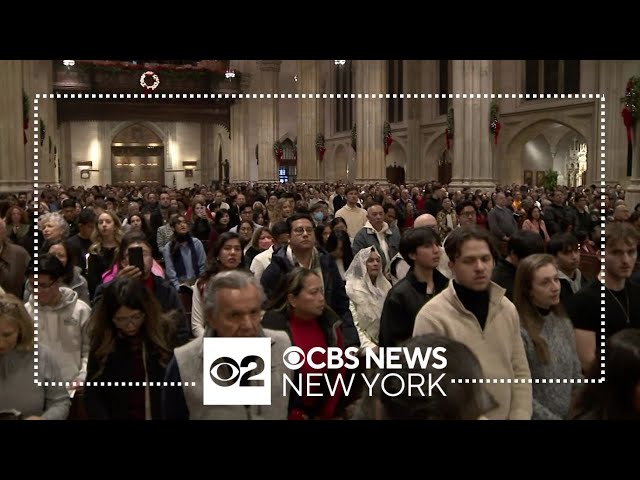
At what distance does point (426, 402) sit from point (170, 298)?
10.4ft

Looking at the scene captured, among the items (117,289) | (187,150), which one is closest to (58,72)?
(187,150)

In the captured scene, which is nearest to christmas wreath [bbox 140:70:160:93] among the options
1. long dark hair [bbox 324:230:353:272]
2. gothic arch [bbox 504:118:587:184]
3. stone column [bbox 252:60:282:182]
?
stone column [bbox 252:60:282:182]

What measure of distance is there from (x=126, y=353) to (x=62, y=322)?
1.06 meters

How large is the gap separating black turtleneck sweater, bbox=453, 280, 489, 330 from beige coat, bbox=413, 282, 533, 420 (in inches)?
1.1

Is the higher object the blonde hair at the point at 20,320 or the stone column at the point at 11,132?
the stone column at the point at 11,132

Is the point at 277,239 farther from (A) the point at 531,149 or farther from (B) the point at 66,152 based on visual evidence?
(B) the point at 66,152

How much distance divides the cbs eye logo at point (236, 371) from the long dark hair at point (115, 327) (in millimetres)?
674

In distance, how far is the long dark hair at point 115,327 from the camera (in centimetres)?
376

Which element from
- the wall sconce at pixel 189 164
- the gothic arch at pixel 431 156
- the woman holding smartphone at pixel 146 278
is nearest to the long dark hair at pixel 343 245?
the woman holding smartphone at pixel 146 278

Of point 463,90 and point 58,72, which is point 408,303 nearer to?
point 463,90

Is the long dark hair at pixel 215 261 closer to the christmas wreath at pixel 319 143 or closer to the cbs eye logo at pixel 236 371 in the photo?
the cbs eye logo at pixel 236 371

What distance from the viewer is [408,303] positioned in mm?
4289

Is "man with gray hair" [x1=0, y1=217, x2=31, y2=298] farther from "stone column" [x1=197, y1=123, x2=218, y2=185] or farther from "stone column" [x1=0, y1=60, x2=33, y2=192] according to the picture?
"stone column" [x1=197, y1=123, x2=218, y2=185]

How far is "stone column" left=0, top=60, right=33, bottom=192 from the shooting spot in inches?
513
